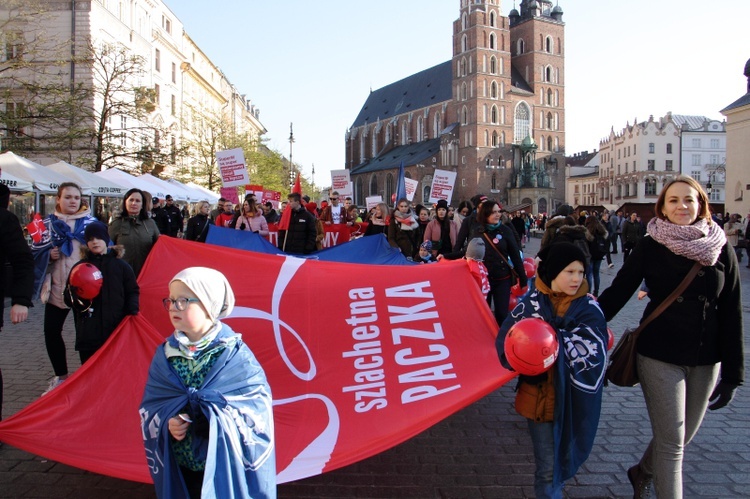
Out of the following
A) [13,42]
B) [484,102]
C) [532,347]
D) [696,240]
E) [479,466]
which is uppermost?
[484,102]

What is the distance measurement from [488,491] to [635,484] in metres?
0.87

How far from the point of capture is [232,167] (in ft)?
55.0

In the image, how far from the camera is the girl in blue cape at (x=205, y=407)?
8.06ft

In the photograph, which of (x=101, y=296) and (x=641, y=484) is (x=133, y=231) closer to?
(x=101, y=296)

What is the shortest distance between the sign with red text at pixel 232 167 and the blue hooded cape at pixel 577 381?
555 inches

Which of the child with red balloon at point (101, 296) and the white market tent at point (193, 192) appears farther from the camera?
the white market tent at point (193, 192)

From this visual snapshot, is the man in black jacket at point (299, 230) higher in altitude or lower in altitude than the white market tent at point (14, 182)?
lower

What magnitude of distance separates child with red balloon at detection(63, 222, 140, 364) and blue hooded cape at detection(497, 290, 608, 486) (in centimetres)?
321

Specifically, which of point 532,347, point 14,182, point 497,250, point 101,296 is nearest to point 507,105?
point 14,182

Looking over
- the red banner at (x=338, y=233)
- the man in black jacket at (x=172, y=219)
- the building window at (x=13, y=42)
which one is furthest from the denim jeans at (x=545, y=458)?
the building window at (x=13, y=42)

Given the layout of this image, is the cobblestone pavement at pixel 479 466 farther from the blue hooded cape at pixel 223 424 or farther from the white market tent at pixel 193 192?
the white market tent at pixel 193 192

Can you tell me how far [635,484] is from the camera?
3.80 meters

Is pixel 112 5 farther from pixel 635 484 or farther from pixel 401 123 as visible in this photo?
pixel 401 123

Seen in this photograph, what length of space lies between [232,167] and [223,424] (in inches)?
588
